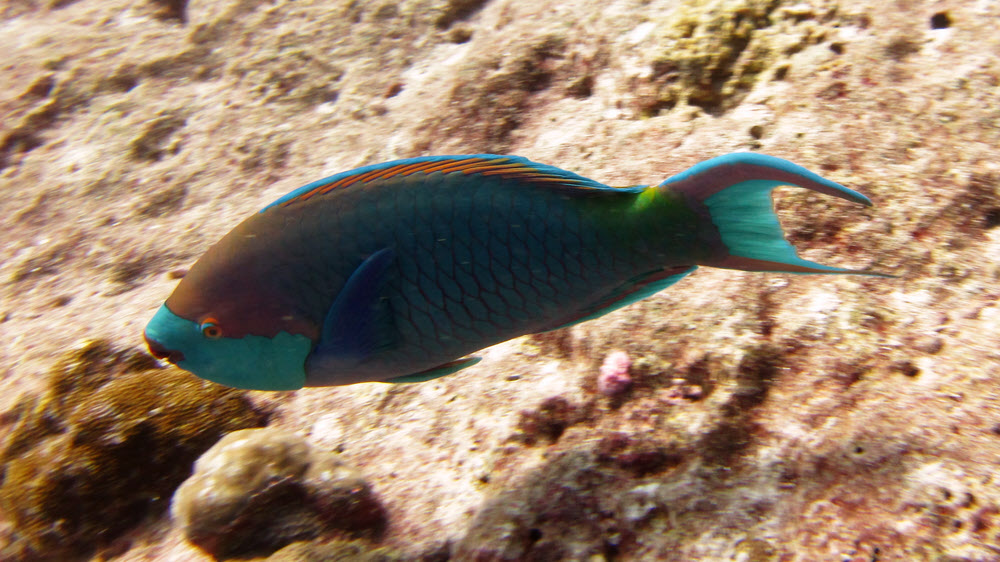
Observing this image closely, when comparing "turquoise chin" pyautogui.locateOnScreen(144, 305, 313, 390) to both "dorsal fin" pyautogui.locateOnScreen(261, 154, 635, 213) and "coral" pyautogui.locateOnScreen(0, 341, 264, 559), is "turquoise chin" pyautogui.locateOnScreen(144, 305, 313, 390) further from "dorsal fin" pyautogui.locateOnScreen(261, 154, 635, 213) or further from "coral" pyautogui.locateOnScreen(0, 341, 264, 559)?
"coral" pyautogui.locateOnScreen(0, 341, 264, 559)

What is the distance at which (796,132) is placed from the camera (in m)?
2.50

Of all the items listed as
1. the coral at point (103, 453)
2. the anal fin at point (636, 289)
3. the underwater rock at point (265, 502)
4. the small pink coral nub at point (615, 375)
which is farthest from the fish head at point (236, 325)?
the coral at point (103, 453)

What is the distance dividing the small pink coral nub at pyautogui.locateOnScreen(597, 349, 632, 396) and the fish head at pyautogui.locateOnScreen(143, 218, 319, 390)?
1.09 metres

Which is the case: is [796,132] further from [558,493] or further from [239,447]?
[239,447]

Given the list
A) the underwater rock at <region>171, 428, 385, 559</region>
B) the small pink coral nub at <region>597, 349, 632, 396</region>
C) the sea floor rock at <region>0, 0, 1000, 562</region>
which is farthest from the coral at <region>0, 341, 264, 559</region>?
the small pink coral nub at <region>597, 349, 632, 396</region>

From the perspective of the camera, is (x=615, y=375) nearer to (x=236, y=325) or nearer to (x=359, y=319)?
(x=359, y=319)

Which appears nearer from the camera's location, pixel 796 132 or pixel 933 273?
pixel 933 273

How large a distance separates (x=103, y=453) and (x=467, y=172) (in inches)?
91.8

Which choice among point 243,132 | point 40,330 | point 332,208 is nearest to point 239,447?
point 332,208

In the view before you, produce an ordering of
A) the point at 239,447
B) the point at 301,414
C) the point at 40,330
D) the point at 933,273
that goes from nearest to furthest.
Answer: the point at 933,273 → the point at 239,447 → the point at 301,414 → the point at 40,330

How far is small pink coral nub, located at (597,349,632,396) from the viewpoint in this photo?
2.05 meters

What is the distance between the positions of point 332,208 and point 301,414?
151 cm

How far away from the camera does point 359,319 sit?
4.94ft

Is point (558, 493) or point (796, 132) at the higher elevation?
point (796, 132)
